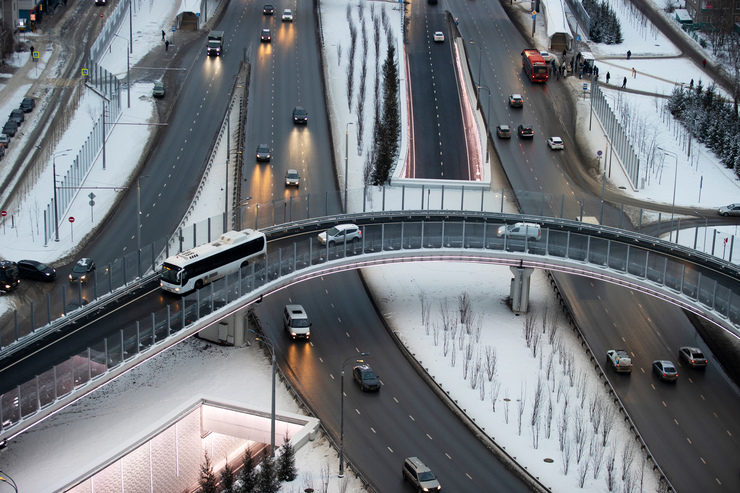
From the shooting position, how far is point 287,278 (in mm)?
103562

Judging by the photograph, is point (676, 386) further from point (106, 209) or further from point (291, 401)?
point (106, 209)

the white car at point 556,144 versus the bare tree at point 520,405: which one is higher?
the white car at point 556,144

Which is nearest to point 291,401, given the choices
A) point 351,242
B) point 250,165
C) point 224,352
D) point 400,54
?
point 224,352

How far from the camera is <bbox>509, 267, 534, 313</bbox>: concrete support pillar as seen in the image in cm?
11088

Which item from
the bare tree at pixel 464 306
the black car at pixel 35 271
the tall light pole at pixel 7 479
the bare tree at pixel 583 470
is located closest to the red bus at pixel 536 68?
the bare tree at pixel 464 306

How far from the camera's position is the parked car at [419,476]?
281 ft

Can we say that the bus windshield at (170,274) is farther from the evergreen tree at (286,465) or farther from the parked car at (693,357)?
the parked car at (693,357)

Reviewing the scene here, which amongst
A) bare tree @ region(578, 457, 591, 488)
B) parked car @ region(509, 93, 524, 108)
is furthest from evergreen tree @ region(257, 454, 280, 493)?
parked car @ region(509, 93, 524, 108)

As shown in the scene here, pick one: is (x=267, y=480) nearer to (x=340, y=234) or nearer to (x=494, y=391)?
(x=494, y=391)

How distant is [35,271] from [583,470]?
47.6 metres

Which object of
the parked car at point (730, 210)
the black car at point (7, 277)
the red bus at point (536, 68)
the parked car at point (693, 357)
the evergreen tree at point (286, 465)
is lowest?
the evergreen tree at point (286, 465)

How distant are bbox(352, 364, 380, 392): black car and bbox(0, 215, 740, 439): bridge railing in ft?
28.1

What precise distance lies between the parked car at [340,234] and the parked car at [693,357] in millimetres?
25216

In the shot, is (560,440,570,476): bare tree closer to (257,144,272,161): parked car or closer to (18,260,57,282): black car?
(18,260,57,282): black car
